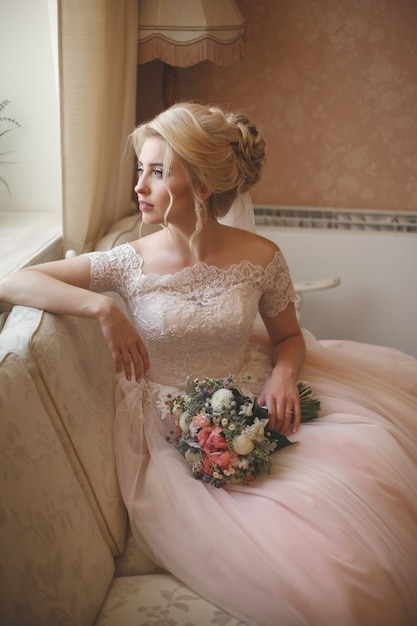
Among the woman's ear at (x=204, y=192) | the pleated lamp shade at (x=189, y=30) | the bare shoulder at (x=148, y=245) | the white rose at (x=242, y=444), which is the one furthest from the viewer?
the pleated lamp shade at (x=189, y=30)

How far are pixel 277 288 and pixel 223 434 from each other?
0.57 metres

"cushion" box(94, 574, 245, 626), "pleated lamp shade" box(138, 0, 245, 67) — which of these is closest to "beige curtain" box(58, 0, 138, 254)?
"pleated lamp shade" box(138, 0, 245, 67)

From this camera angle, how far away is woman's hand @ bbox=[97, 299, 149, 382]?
1567mm

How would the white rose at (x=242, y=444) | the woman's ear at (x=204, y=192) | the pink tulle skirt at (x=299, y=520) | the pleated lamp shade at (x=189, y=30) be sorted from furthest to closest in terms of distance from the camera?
the pleated lamp shade at (x=189, y=30) < the woman's ear at (x=204, y=192) < the white rose at (x=242, y=444) < the pink tulle skirt at (x=299, y=520)

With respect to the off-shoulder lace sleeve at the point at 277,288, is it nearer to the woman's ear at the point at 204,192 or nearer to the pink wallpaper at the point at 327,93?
the woman's ear at the point at 204,192

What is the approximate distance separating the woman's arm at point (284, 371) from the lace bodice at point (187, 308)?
0.45 ft

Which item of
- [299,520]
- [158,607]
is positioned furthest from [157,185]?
[158,607]

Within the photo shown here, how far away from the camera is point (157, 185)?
1.67 meters

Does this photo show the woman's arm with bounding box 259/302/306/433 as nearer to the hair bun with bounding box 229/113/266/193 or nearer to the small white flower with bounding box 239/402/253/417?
the small white flower with bounding box 239/402/253/417

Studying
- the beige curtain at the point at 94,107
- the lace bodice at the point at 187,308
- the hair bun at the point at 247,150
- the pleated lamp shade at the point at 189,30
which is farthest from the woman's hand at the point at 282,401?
the pleated lamp shade at the point at 189,30

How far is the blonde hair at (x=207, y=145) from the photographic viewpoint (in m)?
1.62

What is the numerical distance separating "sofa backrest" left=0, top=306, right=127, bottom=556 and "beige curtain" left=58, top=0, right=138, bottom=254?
606 mm

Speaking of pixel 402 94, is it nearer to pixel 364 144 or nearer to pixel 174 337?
pixel 364 144

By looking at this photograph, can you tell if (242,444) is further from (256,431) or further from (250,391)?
(250,391)
